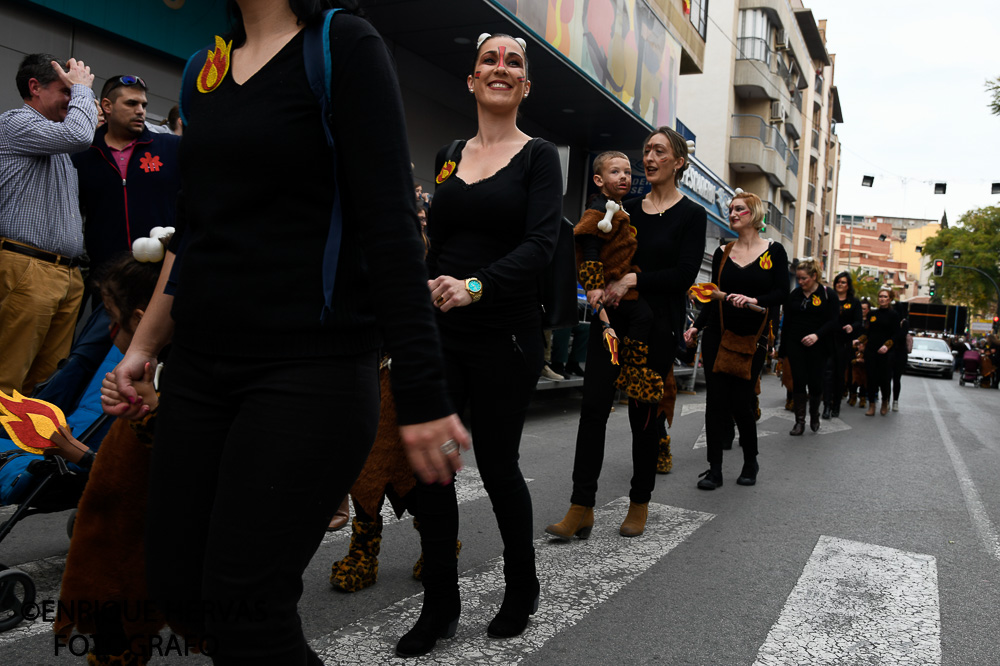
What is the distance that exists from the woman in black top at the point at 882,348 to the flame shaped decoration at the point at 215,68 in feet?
42.0

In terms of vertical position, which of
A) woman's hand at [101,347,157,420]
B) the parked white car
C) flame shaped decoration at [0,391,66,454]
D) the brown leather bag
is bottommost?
the parked white car

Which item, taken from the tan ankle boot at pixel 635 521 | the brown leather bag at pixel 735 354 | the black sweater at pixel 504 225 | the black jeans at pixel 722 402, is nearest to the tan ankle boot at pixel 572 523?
the tan ankle boot at pixel 635 521

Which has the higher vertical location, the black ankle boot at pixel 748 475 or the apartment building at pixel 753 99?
the apartment building at pixel 753 99

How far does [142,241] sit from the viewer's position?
218 cm

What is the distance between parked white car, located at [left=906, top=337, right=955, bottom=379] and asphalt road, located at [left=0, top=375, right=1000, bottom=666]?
99.6 ft

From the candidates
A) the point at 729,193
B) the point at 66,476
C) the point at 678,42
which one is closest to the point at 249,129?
the point at 66,476

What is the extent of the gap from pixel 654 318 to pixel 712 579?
1361mm

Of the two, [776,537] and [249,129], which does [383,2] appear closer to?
[776,537]

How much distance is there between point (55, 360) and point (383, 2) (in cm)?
699

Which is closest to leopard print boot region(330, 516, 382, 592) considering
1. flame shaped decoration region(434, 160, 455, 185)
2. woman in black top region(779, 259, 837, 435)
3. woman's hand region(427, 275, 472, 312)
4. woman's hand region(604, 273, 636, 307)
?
woman's hand region(427, 275, 472, 312)

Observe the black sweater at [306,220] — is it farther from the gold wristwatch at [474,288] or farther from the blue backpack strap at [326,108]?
the gold wristwatch at [474,288]

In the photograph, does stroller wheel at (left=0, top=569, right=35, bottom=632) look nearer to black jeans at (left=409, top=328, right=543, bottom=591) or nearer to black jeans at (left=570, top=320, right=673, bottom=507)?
black jeans at (left=409, top=328, right=543, bottom=591)

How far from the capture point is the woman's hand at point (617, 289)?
4125 mm

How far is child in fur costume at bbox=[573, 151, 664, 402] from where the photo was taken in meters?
4.12
